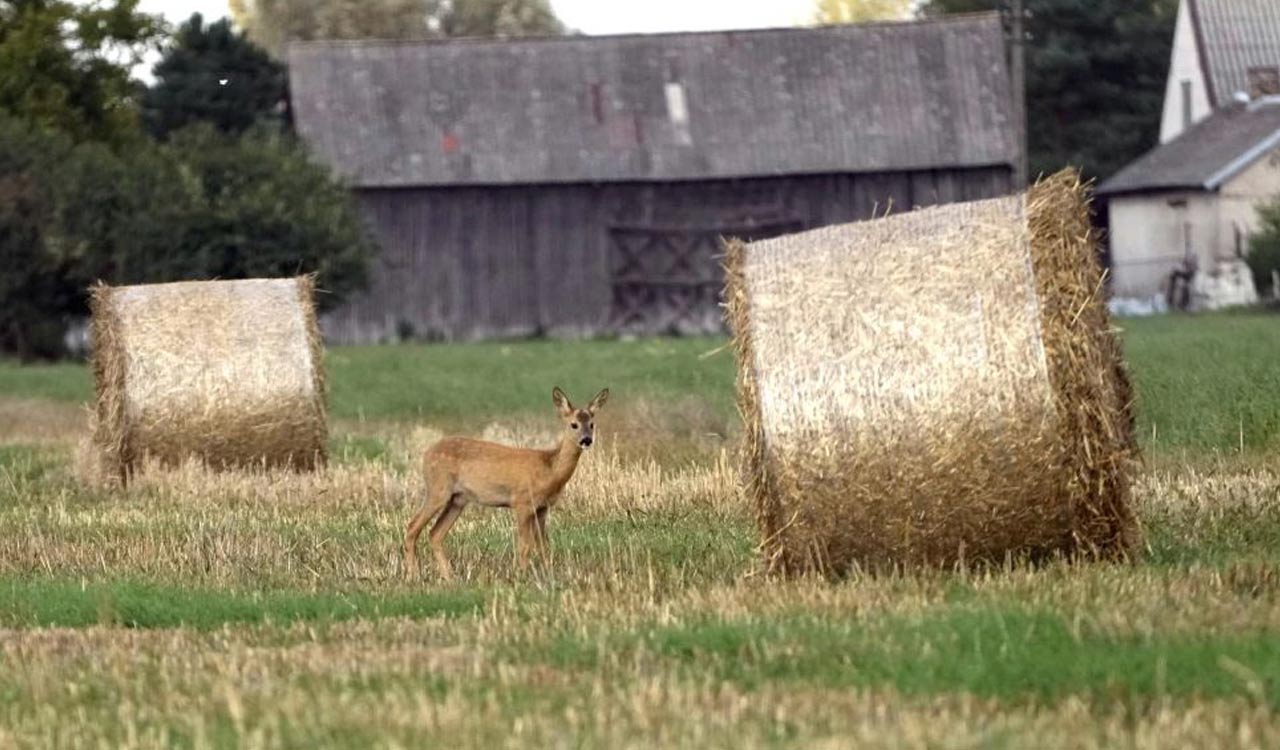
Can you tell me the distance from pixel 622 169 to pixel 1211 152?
13.4 m

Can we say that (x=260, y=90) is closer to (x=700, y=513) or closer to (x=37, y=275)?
(x=37, y=275)

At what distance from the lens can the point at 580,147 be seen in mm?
53688

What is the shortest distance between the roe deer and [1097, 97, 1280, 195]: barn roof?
42.4 m

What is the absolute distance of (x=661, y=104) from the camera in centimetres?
5462

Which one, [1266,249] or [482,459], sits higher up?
[482,459]

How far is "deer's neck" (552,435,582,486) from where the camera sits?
45.1ft

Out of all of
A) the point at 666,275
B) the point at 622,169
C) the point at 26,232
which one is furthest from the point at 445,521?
the point at 666,275

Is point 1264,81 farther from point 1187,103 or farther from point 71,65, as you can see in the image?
point 71,65

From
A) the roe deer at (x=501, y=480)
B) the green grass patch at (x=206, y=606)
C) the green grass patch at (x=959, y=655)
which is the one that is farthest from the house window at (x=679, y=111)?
the green grass patch at (x=959, y=655)

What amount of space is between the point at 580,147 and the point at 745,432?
41.6 m

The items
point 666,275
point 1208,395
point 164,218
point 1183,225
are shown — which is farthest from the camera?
point 1183,225

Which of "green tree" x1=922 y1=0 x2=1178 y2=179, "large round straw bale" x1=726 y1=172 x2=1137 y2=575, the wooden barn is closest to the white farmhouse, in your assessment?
"green tree" x1=922 y1=0 x2=1178 y2=179

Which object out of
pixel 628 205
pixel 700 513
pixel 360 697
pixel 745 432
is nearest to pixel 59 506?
pixel 700 513

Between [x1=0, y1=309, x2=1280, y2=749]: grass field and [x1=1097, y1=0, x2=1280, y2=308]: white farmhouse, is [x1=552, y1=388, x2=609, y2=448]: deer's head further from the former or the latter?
[x1=1097, y1=0, x2=1280, y2=308]: white farmhouse
